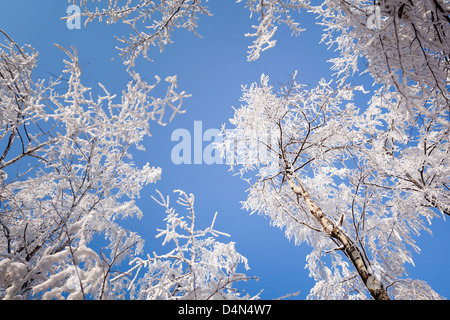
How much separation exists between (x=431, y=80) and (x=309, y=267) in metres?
5.87

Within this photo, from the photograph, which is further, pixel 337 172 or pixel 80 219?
pixel 337 172

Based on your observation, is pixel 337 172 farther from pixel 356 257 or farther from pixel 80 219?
pixel 80 219

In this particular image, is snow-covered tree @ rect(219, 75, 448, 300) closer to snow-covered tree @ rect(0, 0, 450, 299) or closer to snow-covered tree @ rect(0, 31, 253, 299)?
snow-covered tree @ rect(0, 0, 450, 299)

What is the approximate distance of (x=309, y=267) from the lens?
19.3 ft

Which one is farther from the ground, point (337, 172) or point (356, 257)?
point (337, 172)

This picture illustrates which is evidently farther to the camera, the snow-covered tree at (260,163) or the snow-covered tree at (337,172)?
the snow-covered tree at (337,172)

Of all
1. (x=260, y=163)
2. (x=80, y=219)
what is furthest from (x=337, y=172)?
(x=80, y=219)

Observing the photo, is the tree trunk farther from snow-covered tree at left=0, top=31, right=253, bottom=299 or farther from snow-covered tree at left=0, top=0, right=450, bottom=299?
snow-covered tree at left=0, top=31, right=253, bottom=299

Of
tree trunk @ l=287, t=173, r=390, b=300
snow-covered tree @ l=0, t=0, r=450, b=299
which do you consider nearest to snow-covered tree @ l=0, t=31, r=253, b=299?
snow-covered tree @ l=0, t=0, r=450, b=299

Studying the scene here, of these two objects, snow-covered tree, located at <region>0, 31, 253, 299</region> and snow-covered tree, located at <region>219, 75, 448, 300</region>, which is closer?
snow-covered tree, located at <region>0, 31, 253, 299</region>

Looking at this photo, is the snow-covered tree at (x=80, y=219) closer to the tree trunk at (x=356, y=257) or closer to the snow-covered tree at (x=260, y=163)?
the snow-covered tree at (x=260, y=163)

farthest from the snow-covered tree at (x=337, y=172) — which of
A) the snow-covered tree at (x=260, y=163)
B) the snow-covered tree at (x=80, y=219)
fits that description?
the snow-covered tree at (x=80, y=219)

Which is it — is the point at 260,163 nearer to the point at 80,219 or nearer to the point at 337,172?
the point at 337,172
